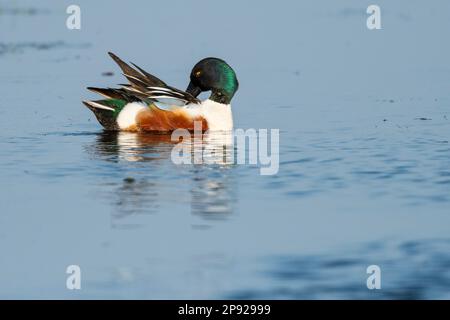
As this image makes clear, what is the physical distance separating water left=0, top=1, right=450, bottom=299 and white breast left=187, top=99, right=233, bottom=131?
0.43 meters

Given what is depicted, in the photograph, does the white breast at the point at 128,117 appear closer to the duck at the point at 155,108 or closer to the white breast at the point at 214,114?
the duck at the point at 155,108

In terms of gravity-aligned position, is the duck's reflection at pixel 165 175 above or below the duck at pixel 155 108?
below

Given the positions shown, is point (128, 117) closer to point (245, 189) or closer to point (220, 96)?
point (220, 96)

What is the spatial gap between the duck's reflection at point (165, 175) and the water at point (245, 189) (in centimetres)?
2

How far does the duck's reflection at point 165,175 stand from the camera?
830 centimetres

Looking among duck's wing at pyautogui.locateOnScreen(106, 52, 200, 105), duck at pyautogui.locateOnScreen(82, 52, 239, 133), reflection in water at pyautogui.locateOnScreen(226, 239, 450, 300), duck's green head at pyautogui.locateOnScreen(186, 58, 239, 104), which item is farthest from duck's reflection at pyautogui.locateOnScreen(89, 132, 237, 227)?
reflection in water at pyautogui.locateOnScreen(226, 239, 450, 300)

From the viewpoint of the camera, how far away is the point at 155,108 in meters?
12.8

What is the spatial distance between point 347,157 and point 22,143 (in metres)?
3.22

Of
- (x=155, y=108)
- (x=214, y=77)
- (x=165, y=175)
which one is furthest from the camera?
(x=214, y=77)

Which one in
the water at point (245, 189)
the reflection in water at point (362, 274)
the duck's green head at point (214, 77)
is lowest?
the reflection in water at point (362, 274)

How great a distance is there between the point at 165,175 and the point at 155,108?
10.9 ft

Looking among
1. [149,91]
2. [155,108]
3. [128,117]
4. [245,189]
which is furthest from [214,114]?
[245,189]

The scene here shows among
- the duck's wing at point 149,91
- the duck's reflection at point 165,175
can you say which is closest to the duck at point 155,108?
the duck's wing at point 149,91

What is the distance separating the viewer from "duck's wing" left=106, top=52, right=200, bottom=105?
41.9 feet
